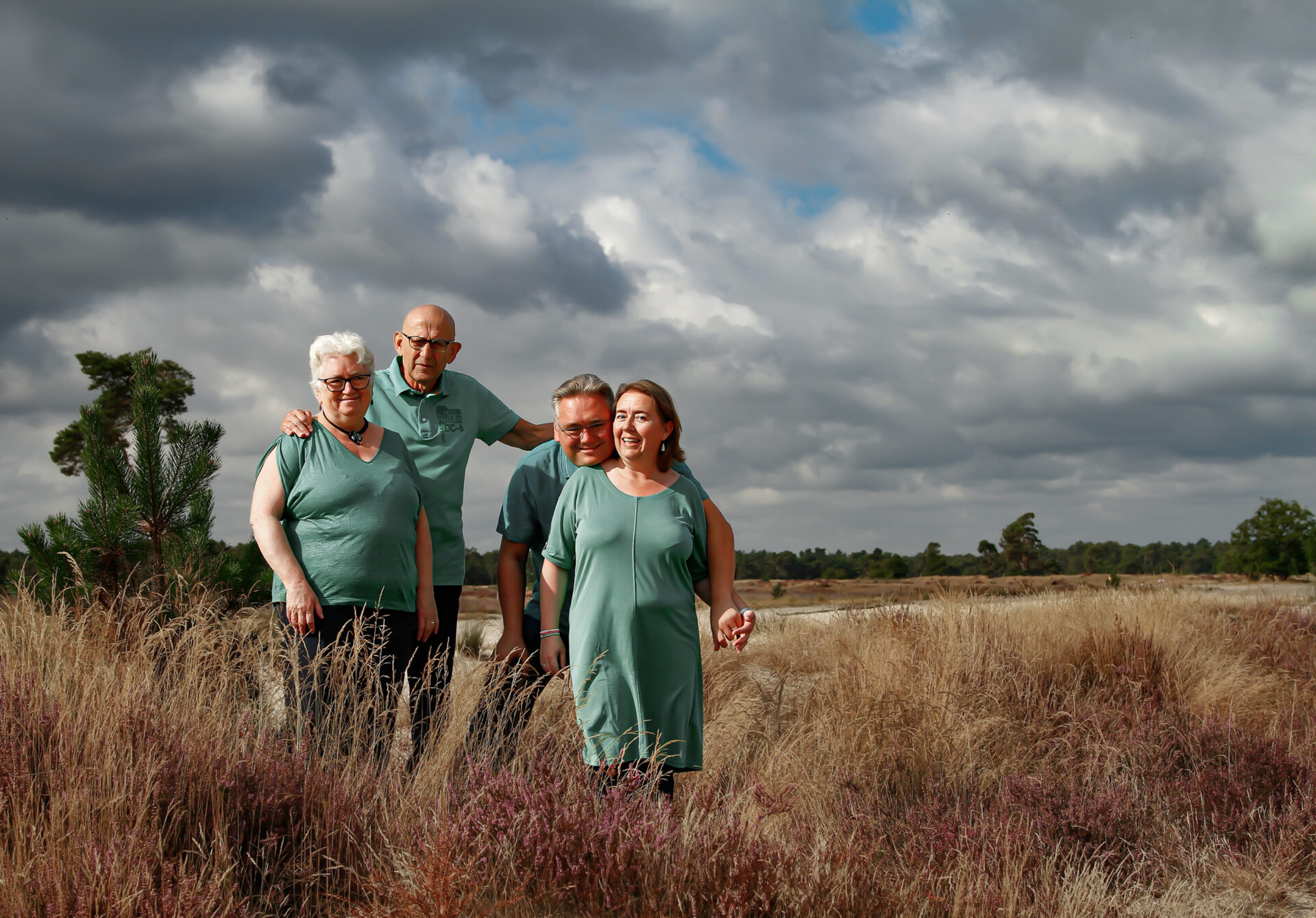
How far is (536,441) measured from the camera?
5316 mm

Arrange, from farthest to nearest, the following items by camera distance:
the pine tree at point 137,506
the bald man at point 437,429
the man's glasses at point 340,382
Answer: the pine tree at point 137,506
the bald man at point 437,429
the man's glasses at point 340,382

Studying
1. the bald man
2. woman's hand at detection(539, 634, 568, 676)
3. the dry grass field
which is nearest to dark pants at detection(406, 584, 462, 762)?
the bald man

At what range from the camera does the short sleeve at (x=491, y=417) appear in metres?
5.08

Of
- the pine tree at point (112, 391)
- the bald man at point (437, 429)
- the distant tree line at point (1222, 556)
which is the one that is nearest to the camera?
the bald man at point (437, 429)

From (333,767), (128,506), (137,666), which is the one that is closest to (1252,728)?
(333,767)

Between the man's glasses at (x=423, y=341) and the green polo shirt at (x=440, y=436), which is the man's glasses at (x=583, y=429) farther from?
the man's glasses at (x=423, y=341)

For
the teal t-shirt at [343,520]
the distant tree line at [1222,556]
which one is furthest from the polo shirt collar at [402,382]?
the distant tree line at [1222,556]

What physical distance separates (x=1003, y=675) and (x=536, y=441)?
460cm

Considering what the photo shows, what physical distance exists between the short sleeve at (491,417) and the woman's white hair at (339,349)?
0.89m

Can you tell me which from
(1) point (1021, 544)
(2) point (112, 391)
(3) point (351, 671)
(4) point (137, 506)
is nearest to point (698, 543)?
(3) point (351, 671)

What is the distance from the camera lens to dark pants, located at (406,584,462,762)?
4.36 metres

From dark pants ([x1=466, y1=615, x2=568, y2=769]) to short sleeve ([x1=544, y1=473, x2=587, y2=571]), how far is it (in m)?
0.45

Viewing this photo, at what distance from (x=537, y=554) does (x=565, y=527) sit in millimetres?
738

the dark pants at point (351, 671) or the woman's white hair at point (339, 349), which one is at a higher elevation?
the woman's white hair at point (339, 349)
